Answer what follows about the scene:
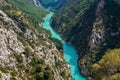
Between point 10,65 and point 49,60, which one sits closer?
point 10,65

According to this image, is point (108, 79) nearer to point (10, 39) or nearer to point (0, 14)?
point (10, 39)

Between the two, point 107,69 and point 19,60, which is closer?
point 107,69

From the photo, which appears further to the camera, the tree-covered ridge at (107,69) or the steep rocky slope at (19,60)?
the steep rocky slope at (19,60)

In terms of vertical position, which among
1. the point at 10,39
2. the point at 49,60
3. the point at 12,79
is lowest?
the point at 12,79

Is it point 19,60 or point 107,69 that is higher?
point 19,60

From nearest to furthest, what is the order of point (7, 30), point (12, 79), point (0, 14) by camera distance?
point (12, 79) < point (7, 30) < point (0, 14)

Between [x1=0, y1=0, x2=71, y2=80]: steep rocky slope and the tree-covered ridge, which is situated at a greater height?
[x1=0, y1=0, x2=71, y2=80]: steep rocky slope

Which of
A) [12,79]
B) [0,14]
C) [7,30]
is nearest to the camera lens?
[12,79]

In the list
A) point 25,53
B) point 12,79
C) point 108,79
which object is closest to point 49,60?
point 25,53

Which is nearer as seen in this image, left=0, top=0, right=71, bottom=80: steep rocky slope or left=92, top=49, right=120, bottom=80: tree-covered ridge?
left=92, top=49, right=120, bottom=80: tree-covered ridge

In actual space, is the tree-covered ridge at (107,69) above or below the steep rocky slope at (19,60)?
below

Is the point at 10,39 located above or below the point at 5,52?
above
